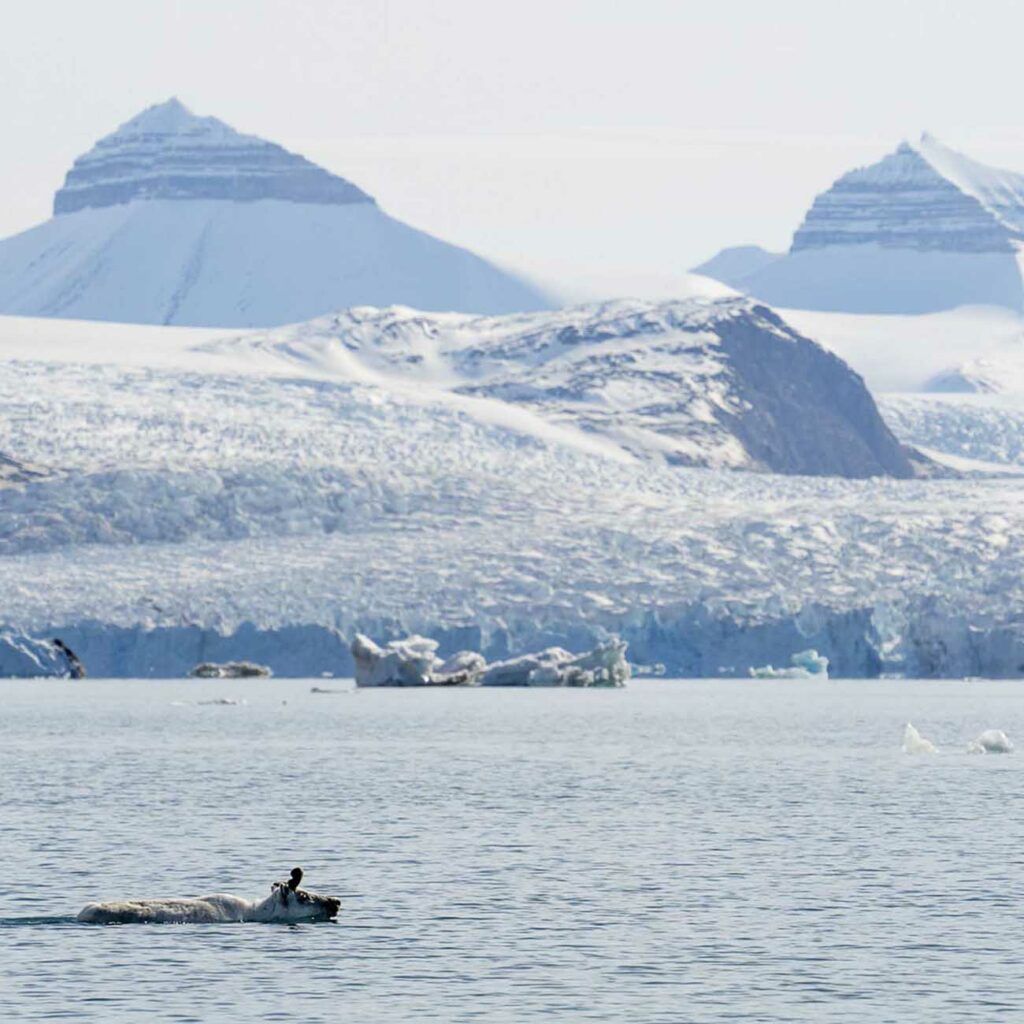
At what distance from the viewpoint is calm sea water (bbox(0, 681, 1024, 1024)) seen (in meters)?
24.2

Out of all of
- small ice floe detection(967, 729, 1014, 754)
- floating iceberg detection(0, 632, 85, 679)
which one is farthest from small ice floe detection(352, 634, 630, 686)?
small ice floe detection(967, 729, 1014, 754)

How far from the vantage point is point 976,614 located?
85750 millimetres

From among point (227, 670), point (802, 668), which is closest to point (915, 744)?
point (802, 668)

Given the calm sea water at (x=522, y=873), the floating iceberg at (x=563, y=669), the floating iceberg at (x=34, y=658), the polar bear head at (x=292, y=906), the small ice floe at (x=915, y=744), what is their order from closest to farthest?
the calm sea water at (x=522, y=873)
the polar bear head at (x=292, y=906)
the small ice floe at (x=915, y=744)
the floating iceberg at (x=563, y=669)
the floating iceberg at (x=34, y=658)

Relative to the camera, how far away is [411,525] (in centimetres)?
9938

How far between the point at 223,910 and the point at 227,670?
62300 millimetres

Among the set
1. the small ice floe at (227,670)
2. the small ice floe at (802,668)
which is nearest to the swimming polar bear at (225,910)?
the small ice floe at (802,668)

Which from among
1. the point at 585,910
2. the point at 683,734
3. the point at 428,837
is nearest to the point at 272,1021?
the point at 585,910

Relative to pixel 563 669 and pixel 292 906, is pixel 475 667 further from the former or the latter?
pixel 292 906

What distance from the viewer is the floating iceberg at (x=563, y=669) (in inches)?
3302

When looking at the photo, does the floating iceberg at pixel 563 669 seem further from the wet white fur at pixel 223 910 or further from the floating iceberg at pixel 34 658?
the wet white fur at pixel 223 910

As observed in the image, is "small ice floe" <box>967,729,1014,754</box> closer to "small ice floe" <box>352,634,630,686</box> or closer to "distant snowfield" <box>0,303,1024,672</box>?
"small ice floe" <box>352,634,630,686</box>

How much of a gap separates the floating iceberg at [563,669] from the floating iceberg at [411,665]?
0.71 metres

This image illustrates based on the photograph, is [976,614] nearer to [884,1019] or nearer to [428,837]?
[428,837]
